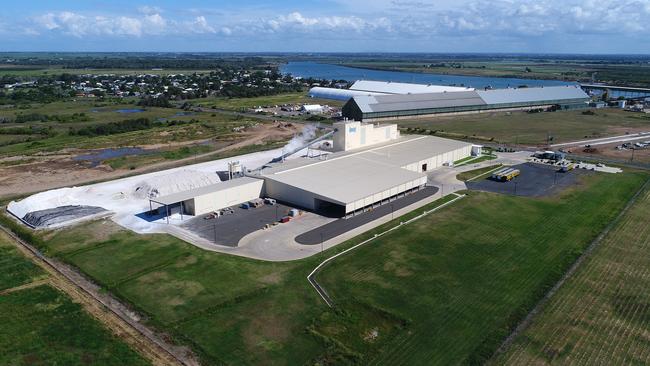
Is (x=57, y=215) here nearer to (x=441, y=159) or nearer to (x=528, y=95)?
(x=441, y=159)

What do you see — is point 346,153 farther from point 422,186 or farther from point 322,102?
point 322,102

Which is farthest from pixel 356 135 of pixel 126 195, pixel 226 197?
pixel 126 195

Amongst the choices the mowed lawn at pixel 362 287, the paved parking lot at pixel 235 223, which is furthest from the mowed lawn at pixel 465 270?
the paved parking lot at pixel 235 223

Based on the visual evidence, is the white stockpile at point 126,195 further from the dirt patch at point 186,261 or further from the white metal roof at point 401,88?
the white metal roof at point 401,88

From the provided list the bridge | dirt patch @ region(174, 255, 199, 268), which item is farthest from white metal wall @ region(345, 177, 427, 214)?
the bridge

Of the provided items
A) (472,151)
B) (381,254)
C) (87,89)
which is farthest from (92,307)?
(87,89)
